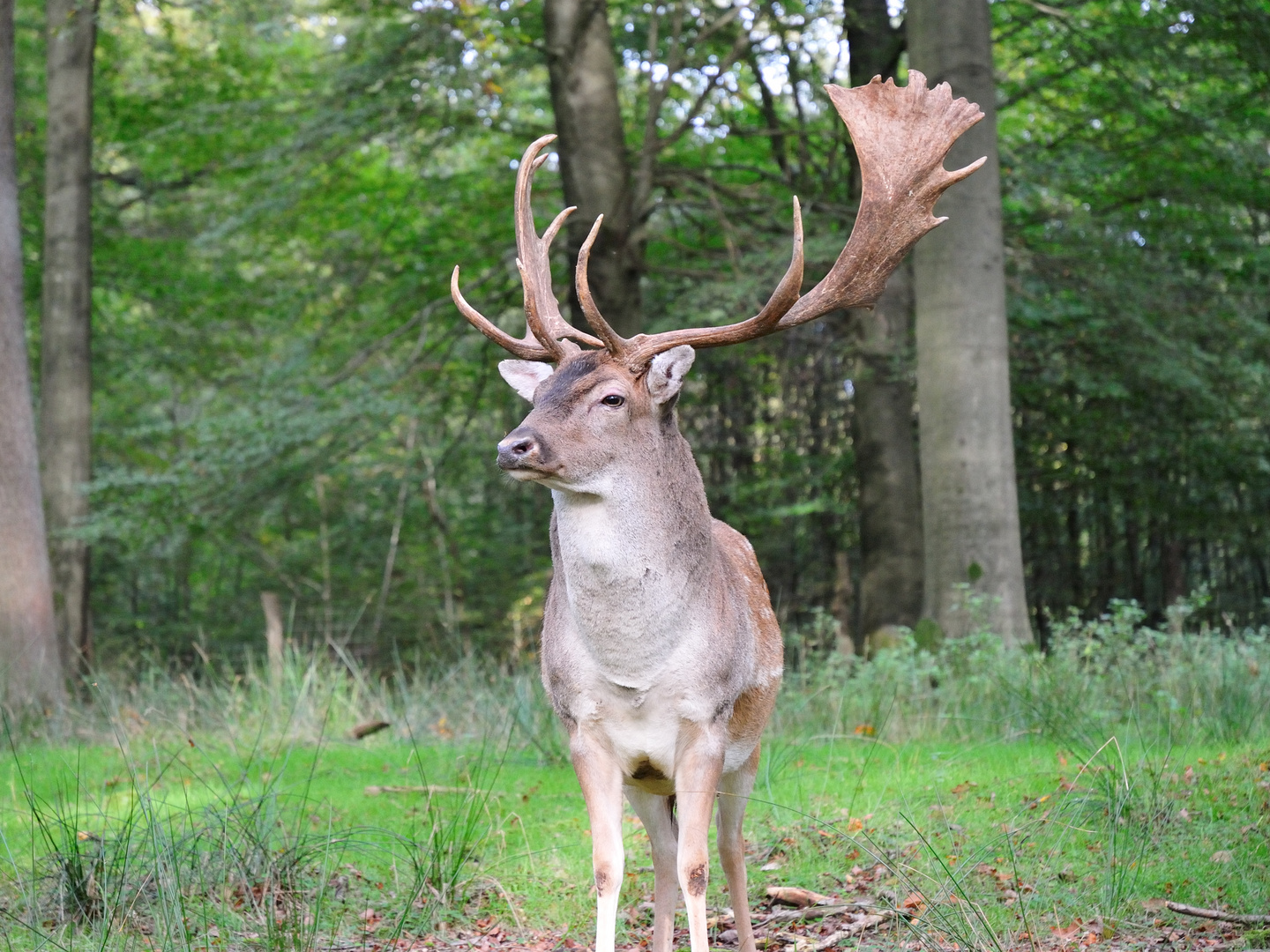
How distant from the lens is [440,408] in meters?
13.6

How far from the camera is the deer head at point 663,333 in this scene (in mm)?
3900

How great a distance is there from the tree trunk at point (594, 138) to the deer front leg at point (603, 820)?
737 cm

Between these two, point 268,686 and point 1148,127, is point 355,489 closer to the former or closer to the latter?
point 268,686

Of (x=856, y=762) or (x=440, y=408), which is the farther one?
(x=440, y=408)

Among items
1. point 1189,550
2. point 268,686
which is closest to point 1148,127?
point 1189,550

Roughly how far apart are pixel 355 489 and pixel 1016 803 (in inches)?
530

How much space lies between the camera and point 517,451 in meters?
3.71

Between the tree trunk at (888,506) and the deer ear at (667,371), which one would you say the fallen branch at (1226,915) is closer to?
the deer ear at (667,371)

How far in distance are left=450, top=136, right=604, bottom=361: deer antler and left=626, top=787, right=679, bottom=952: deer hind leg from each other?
1.48 m

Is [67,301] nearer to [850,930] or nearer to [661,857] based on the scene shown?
[661,857]

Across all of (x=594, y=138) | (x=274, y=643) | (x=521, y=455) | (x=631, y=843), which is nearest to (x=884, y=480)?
(x=594, y=138)

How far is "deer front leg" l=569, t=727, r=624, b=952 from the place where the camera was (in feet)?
12.7

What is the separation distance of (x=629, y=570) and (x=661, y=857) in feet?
3.74

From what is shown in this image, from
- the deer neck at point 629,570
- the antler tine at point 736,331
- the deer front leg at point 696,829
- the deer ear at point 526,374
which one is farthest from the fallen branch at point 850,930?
the deer ear at point 526,374
